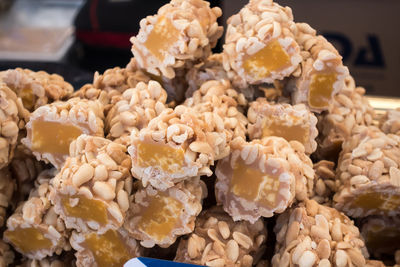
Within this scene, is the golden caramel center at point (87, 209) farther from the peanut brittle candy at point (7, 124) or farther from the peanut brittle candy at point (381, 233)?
the peanut brittle candy at point (381, 233)

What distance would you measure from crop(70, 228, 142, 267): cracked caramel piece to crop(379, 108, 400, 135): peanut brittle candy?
2.07ft

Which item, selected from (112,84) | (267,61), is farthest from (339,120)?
(112,84)

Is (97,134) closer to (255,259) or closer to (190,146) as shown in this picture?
(190,146)

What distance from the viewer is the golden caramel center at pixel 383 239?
1100 millimetres

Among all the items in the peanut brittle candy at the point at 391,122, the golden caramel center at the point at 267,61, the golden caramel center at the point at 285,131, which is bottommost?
the peanut brittle candy at the point at 391,122

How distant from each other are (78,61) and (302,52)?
163 centimetres

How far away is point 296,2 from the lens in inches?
46.9

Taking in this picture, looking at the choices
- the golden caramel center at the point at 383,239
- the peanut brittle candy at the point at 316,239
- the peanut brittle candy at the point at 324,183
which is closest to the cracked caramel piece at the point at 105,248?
the peanut brittle candy at the point at 316,239

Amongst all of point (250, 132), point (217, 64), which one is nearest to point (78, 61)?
point (217, 64)

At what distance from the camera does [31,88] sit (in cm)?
111

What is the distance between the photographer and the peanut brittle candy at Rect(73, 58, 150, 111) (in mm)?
1142

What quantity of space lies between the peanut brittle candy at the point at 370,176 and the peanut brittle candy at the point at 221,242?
20 centimetres

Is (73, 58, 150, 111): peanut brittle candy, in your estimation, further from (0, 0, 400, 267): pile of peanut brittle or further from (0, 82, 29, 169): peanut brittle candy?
(0, 82, 29, 169): peanut brittle candy

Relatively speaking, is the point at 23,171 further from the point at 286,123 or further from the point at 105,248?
the point at 286,123
